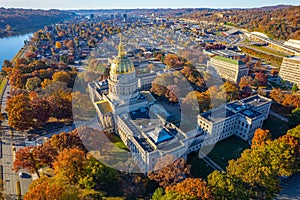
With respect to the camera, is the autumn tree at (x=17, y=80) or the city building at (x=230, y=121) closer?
the city building at (x=230, y=121)

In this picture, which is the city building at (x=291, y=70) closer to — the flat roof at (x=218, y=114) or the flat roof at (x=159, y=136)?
the flat roof at (x=218, y=114)

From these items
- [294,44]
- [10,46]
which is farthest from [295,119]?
[10,46]

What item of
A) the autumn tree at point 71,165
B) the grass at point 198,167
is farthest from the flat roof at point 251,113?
the autumn tree at point 71,165

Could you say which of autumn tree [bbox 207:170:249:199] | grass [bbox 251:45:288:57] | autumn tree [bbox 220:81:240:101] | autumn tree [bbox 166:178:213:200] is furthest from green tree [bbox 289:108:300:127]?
grass [bbox 251:45:288:57]

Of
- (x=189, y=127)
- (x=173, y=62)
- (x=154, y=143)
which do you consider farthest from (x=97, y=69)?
(x=154, y=143)

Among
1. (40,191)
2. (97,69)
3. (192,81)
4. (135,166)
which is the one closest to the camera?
(40,191)

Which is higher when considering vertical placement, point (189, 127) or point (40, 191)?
point (40, 191)

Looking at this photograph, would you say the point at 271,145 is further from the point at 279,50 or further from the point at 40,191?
the point at 279,50
